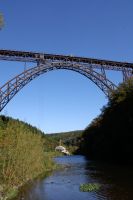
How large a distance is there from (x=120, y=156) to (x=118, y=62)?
42.6 ft

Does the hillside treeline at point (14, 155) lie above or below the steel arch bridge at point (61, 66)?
below

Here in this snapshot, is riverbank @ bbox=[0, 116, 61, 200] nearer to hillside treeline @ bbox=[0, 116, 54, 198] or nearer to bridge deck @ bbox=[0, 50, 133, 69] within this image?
hillside treeline @ bbox=[0, 116, 54, 198]

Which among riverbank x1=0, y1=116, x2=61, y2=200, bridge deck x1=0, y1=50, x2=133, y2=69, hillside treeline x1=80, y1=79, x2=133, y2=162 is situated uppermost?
bridge deck x1=0, y1=50, x2=133, y2=69

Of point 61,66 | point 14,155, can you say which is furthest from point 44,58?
point 14,155

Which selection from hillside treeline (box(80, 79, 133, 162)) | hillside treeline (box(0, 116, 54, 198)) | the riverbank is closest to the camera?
the riverbank

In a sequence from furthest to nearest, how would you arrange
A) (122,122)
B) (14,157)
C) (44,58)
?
(44,58) < (122,122) < (14,157)

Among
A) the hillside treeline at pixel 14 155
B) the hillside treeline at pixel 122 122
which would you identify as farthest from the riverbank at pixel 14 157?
the hillside treeline at pixel 122 122

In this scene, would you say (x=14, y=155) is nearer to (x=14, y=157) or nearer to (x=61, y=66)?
(x=14, y=157)

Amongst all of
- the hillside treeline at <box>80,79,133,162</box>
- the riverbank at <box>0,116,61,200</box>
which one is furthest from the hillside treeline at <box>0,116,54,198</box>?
the hillside treeline at <box>80,79,133,162</box>

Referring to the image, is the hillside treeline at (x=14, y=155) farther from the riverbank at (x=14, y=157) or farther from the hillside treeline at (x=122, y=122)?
the hillside treeline at (x=122, y=122)

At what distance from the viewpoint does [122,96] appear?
1832 inches

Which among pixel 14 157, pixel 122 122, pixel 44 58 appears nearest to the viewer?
pixel 14 157

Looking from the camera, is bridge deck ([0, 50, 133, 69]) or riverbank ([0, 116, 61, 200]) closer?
riverbank ([0, 116, 61, 200])

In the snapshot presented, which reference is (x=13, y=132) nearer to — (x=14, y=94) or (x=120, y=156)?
(x=14, y=94)
